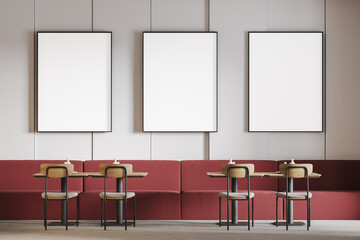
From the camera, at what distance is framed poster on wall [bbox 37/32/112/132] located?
846cm

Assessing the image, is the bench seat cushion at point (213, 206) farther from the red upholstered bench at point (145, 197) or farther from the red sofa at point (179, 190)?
the red upholstered bench at point (145, 197)

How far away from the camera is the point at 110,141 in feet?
28.1

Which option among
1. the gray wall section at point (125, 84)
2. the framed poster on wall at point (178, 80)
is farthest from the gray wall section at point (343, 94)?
the gray wall section at point (125, 84)

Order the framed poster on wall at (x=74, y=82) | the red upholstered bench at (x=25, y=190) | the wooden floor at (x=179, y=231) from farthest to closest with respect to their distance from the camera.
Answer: the framed poster on wall at (x=74, y=82) → the red upholstered bench at (x=25, y=190) → the wooden floor at (x=179, y=231)

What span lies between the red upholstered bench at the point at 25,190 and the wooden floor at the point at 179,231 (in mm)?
210

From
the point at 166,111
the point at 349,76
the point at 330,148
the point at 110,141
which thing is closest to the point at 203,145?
the point at 166,111

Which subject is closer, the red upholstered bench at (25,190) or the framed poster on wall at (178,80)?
the red upholstered bench at (25,190)

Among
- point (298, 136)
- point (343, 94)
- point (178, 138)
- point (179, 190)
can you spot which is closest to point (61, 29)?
point (178, 138)

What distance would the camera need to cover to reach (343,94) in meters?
8.54

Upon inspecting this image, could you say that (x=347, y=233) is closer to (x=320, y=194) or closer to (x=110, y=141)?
(x=320, y=194)

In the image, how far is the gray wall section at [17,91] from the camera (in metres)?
8.52

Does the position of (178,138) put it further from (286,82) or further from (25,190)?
(25,190)

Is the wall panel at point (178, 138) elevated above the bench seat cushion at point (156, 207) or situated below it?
above

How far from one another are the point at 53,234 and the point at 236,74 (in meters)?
3.95
